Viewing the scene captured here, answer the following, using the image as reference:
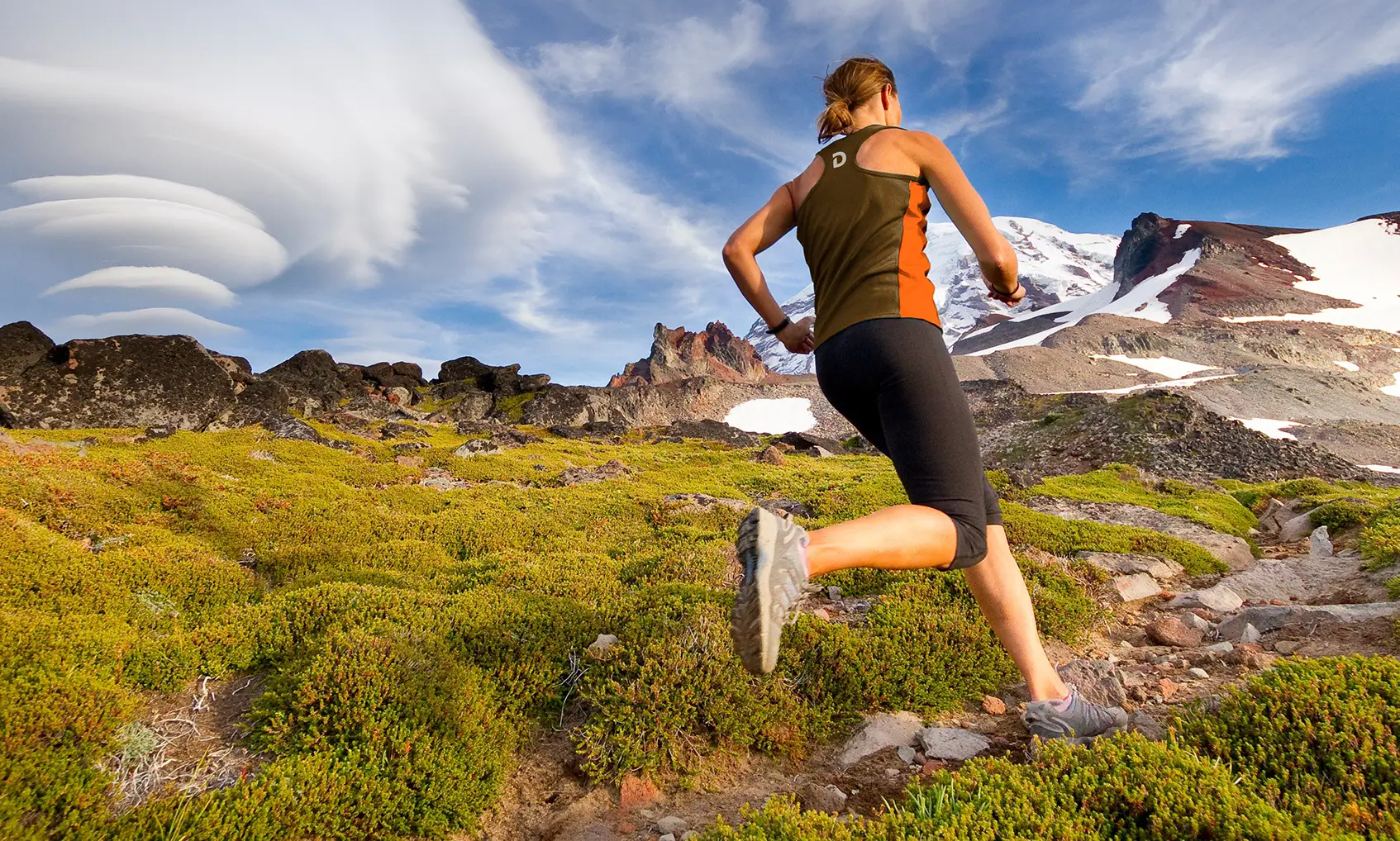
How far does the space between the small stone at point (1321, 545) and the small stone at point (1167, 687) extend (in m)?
5.44

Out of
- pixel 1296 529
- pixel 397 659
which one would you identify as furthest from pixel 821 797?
pixel 1296 529

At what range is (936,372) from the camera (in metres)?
2.79

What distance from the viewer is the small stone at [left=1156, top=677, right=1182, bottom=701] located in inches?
155

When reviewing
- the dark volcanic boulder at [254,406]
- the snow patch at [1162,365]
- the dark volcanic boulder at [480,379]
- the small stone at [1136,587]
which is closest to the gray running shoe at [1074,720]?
the small stone at [1136,587]

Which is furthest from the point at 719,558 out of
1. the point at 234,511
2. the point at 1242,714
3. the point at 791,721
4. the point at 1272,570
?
the point at 234,511

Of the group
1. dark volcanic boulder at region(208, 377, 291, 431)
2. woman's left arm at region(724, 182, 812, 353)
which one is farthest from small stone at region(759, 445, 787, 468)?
woman's left arm at region(724, 182, 812, 353)

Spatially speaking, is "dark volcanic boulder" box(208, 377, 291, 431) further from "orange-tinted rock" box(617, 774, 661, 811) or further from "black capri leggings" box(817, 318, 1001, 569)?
"black capri leggings" box(817, 318, 1001, 569)

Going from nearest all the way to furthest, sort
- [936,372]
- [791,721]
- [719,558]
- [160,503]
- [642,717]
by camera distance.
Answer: [936,372], [642,717], [791,721], [719,558], [160,503]

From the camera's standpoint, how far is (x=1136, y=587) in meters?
6.52

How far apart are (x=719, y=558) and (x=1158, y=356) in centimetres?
10441

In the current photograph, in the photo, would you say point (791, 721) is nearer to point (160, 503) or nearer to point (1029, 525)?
point (1029, 525)

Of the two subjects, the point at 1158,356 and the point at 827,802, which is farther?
the point at 1158,356

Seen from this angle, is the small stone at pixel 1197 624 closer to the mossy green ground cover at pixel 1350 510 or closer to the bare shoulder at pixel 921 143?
the mossy green ground cover at pixel 1350 510

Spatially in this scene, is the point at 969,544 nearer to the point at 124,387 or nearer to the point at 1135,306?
the point at 124,387
